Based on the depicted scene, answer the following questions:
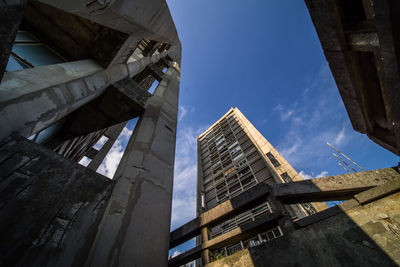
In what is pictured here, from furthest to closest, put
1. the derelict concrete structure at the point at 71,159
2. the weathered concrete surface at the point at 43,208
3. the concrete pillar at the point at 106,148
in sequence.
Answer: the concrete pillar at the point at 106,148 < the derelict concrete structure at the point at 71,159 < the weathered concrete surface at the point at 43,208

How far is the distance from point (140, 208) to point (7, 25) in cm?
247

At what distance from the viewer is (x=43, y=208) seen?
1.79 meters

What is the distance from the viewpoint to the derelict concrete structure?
1.67 m

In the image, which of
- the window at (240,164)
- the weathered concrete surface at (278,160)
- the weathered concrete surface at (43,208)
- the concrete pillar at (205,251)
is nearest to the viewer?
the weathered concrete surface at (43,208)

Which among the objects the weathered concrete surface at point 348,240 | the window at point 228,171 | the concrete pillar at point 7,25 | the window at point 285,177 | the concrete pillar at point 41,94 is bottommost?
the weathered concrete surface at point 348,240

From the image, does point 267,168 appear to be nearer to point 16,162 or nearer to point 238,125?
point 238,125

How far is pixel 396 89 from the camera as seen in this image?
7.40 feet

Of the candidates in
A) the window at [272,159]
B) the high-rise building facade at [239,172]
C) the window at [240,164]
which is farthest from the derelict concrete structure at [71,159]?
the window at [240,164]

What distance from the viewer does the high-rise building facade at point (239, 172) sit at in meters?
11.7

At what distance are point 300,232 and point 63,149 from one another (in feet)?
21.2

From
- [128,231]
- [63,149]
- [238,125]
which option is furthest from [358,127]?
[238,125]

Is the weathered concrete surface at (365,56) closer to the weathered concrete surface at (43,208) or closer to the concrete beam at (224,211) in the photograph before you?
the concrete beam at (224,211)

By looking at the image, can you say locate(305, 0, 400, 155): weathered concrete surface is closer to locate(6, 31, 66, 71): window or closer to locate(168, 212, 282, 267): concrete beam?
locate(168, 212, 282, 267): concrete beam

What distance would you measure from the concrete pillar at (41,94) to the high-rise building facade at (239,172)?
10841mm
